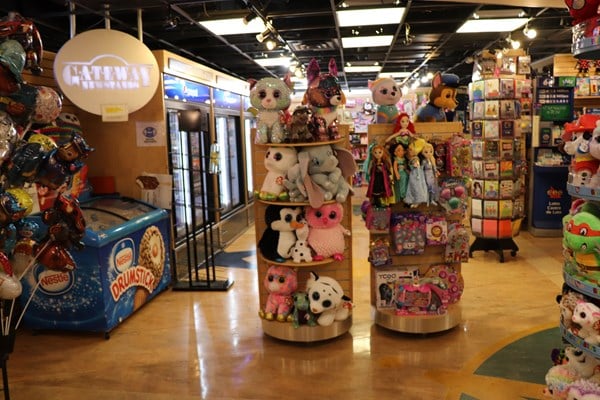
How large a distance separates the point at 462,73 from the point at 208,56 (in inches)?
282

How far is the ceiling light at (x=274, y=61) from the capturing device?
9828 millimetres

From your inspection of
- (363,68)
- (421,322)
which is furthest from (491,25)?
(421,322)

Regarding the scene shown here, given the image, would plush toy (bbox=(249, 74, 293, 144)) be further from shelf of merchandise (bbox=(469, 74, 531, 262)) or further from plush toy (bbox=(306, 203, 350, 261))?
shelf of merchandise (bbox=(469, 74, 531, 262))

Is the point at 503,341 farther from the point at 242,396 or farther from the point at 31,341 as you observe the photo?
the point at 31,341

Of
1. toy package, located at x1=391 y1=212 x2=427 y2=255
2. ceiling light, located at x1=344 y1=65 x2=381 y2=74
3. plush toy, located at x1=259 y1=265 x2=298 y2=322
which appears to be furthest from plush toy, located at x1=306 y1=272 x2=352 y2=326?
→ ceiling light, located at x1=344 y1=65 x2=381 y2=74

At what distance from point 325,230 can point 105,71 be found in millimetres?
2519

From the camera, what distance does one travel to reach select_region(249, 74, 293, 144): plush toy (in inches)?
147

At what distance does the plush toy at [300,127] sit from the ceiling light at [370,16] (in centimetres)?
292

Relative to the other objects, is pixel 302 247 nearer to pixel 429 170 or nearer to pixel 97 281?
pixel 429 170

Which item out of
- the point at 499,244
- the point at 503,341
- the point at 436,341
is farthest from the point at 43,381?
the point at 499,244

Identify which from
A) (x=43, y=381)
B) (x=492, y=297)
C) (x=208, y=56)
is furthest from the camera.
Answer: (x=208, y=56)

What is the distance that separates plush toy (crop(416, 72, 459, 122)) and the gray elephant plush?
90 centimetres

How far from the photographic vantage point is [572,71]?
27.9 ft

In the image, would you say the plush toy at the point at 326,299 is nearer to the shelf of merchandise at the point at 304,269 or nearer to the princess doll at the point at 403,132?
the shelf of merchandise at the point at 304,269
